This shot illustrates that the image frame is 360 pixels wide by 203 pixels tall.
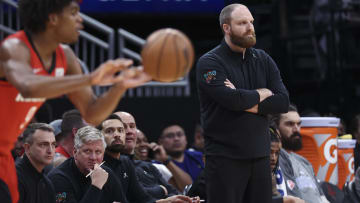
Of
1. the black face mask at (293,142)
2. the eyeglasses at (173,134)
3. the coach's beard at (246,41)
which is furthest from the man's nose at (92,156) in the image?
the eyeglasses at (173,134)

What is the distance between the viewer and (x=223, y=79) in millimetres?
5176

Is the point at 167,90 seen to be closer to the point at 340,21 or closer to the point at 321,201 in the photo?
the point at 340,21

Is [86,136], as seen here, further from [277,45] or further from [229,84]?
[277,45]

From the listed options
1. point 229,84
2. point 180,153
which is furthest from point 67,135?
point 180,153

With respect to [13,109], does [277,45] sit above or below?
above

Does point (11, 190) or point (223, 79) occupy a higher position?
point (223, 79)

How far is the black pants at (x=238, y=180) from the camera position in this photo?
507 centimetres

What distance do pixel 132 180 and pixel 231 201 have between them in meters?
1.51

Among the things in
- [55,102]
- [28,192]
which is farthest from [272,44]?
[28,192]

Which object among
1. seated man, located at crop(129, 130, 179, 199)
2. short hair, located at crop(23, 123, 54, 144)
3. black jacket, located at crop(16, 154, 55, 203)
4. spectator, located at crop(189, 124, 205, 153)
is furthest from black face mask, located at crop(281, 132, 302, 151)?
black jacket, located at crop(16, 154, 55, 203)

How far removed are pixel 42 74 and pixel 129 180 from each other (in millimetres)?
2831

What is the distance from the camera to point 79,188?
5.67 meters

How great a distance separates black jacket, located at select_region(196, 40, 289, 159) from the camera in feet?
16.7

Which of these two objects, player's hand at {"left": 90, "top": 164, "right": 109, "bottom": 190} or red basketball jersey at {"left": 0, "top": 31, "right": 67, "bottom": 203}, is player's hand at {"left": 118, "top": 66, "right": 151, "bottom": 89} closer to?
red basketball jersey at {"left": 0, "top": 31, "right": 67, "bottom": 203}
